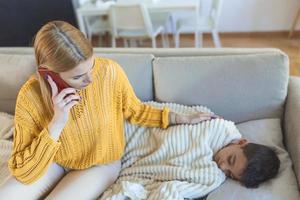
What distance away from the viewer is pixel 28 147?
1175 mm

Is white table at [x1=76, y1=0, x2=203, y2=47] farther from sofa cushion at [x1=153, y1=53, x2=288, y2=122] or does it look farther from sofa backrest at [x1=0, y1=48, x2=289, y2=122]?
sofa cushion at [x1=153, y1=53, x2=288, y2=122]

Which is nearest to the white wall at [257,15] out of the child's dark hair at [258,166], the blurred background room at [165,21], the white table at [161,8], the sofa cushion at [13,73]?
the blurred background room at [165,21]

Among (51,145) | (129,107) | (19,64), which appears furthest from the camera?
(19,64)

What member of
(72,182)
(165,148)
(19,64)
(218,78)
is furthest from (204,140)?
(19,64)

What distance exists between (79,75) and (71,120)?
26 cm

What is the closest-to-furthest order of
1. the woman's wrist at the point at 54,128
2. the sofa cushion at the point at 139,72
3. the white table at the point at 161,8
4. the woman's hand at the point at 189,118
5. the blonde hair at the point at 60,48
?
the blonde hair at the point at 60,48 → the woman's wrist at the point at 54,128 → the woman's hand at the point at 189,118 → the sofa cushion at the point at 139,72 → the white table at the point at 161,8

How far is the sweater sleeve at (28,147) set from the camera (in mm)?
1156

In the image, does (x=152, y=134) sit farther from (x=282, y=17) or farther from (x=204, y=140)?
(x=282, y=17)

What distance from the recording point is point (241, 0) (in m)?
3.67

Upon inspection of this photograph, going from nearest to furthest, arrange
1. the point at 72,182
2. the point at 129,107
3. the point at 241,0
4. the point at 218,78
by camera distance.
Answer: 1. the point at 72,182
2. the point at 129,107
3. the point at 218,78
4. the point at 241,0

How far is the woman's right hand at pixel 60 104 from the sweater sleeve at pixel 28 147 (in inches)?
1.4

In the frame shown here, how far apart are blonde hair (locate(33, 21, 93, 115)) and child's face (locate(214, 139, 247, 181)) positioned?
665 mm

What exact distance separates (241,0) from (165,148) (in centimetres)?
280

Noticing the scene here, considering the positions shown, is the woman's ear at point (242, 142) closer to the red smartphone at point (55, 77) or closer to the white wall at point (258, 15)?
the red smartphone at point (55, 77)
